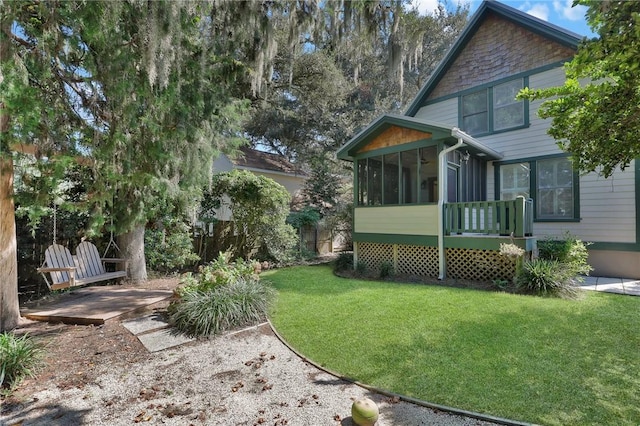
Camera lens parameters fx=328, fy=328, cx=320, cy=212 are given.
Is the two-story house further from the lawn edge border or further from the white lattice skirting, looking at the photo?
the lawn edge border

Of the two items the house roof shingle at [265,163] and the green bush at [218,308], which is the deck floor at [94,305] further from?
the house roof shingle at [265,163]

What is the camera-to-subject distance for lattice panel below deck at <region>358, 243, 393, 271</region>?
913 centimetres

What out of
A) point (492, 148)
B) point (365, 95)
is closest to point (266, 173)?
point (365, 95)

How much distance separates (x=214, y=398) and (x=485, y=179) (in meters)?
9.80

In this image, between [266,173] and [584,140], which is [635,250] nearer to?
[584,140]

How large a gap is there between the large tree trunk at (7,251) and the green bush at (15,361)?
1424 mm

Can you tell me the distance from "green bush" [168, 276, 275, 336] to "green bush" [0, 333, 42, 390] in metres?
1.55

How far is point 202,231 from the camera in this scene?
1037 centimetres

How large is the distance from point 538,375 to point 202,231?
930cm

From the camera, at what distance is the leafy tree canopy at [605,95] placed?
250 cm

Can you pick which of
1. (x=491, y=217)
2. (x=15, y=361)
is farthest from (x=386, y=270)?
(x=15, y=361)

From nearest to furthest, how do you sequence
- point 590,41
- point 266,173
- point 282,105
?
point 590,41 → point 266,173 → point 282,105

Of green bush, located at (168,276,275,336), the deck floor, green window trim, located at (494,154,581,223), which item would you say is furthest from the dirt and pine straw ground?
green window trim, located at (494,154,581,223)

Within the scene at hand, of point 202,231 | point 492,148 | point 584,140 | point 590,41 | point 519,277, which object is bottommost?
point 519,277
